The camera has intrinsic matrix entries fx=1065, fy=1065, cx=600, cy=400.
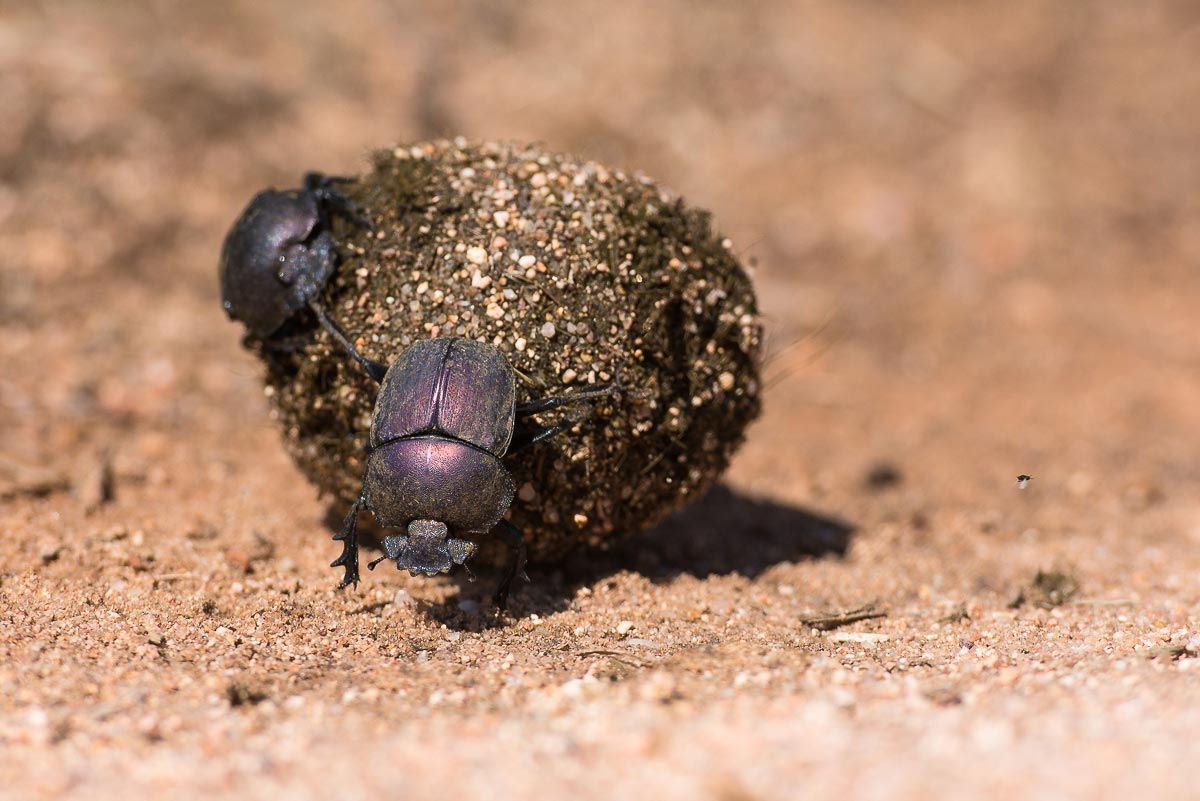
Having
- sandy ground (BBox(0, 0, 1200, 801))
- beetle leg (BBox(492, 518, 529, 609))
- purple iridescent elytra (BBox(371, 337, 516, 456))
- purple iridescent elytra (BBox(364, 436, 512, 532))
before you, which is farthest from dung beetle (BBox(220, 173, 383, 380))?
sandy ground (BBox(0, 0, 1200, 801))

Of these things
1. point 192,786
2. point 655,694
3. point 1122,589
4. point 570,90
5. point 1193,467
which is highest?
point 570,90

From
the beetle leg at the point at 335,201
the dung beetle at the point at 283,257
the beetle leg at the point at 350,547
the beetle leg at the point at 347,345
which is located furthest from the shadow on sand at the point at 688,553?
the beetle leg at the point at 335,201

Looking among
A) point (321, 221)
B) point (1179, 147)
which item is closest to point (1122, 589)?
point (321, 221)

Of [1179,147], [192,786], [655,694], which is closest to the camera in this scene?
[192,786]

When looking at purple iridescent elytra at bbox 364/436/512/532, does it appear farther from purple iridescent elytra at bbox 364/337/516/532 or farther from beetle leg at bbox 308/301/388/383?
beetle leg at bbox 308/301/388/383

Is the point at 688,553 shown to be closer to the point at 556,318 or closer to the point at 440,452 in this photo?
the point at 556,318

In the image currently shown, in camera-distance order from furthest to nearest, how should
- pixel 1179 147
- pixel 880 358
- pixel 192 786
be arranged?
1. pixel 1179 147
2. pixel 880 358
3. pixel 192 786

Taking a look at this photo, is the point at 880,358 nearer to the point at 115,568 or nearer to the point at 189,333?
the point at 189,333
